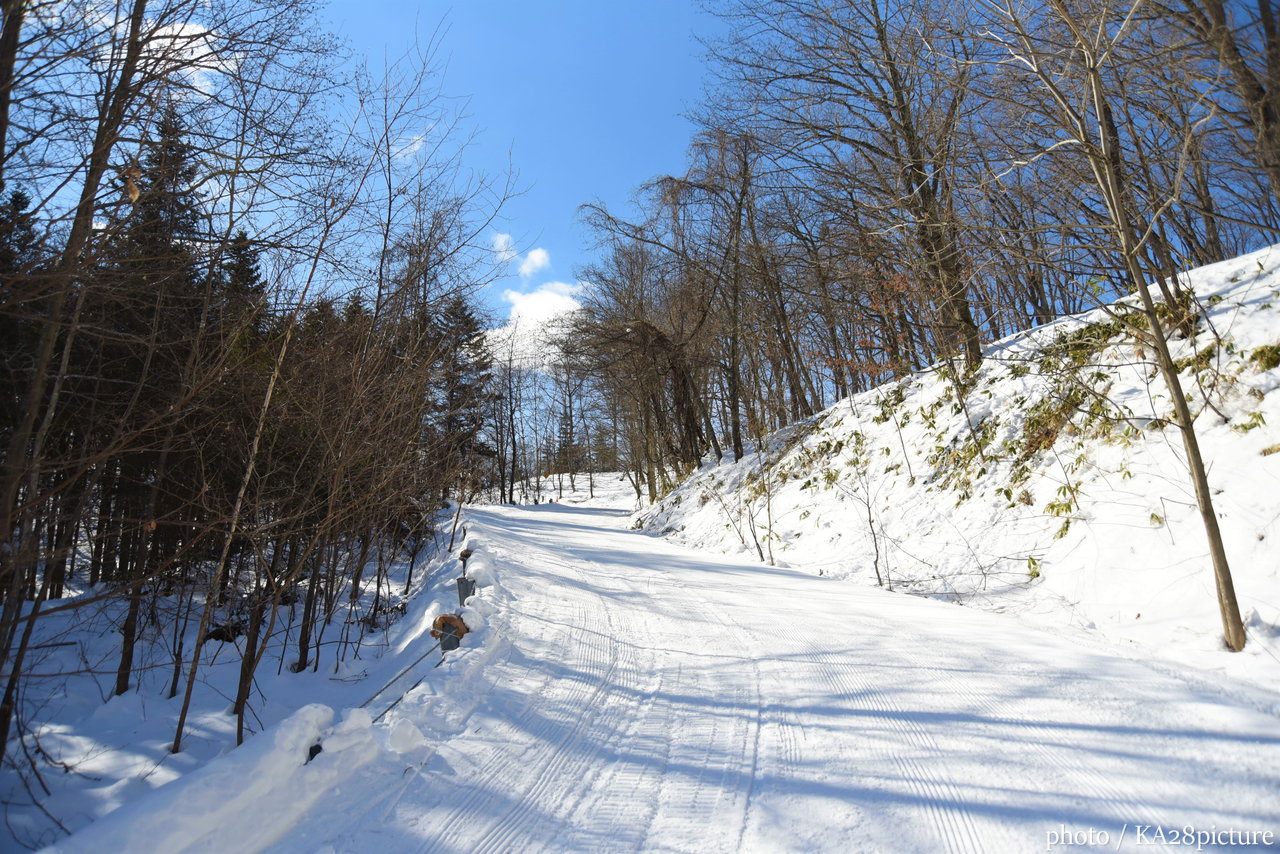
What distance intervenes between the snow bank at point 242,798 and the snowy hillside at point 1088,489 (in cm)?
506

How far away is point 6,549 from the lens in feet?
11.0

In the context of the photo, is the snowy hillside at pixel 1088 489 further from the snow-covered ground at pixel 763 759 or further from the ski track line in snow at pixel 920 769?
the ski track line in snow at pixel 920 769

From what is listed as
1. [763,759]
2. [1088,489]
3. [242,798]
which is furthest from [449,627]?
[1088,489]

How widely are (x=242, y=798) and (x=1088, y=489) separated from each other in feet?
23.5

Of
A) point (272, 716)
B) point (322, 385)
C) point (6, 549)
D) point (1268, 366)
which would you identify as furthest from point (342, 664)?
point (1268, 366)

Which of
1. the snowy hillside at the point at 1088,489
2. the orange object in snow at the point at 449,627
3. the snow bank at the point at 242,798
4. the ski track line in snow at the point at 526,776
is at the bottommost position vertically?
the ski track line in snow at the point at 526,776

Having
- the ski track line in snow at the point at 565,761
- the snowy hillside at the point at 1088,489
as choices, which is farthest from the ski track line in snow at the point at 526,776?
the snowy hillside at the point at 1088,489

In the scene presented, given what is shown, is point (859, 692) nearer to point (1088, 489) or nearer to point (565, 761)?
point (565, 761)

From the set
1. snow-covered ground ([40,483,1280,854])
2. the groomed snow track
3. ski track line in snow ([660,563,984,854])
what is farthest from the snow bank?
ski track line in snow ([660,563,984,854])

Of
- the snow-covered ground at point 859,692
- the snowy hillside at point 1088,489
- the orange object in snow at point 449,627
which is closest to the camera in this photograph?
the snow-covered ground at point 859,692

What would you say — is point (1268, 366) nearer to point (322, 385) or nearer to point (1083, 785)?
point (1083, 785)

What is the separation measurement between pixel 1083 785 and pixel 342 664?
7817mm

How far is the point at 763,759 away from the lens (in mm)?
3125

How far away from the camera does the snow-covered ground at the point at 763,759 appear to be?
2512mm
